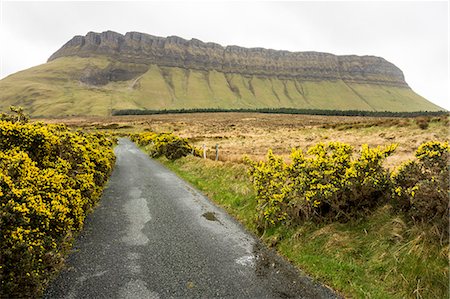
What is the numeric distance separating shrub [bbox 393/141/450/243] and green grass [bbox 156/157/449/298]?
34cm

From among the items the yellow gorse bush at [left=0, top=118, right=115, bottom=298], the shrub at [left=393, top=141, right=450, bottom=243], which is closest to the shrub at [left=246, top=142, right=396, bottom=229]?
the shrub at [left=393, top=141, right=450, bottom=243]

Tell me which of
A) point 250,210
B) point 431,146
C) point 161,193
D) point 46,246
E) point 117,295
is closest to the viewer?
point 117,295

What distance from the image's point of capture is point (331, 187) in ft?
28.0

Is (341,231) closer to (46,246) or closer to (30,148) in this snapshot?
(46,246)

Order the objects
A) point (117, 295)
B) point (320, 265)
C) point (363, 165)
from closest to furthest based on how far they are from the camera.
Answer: point (117, 295) → point (320, 265) → point (363, 165)

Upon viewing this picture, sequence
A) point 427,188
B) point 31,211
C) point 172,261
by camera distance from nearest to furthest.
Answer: point 31,211, point 427,188, point 172,261

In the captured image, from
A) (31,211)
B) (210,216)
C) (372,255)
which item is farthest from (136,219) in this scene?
(372,255)

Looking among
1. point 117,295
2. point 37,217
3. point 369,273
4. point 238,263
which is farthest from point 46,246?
point 369,273

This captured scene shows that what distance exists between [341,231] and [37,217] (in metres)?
7.18

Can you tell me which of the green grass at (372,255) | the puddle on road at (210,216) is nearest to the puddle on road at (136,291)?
the green grass at (372,255)

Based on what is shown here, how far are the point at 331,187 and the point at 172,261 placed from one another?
463cm

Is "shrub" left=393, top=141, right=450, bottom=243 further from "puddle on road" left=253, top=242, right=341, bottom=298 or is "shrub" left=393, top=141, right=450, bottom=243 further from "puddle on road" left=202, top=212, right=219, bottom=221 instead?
"puddle on road" left=202, top=212, right=219, bottom=221

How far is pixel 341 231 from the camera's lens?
8.27 metres

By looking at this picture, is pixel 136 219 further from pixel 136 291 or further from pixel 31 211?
pixel 31 211
